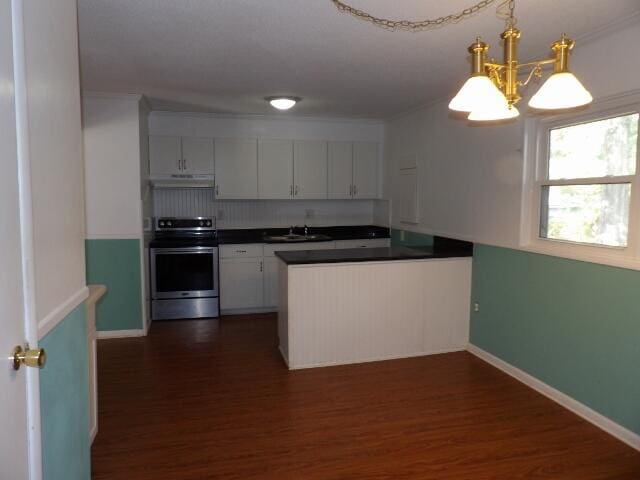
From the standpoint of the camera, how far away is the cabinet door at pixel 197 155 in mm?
5273

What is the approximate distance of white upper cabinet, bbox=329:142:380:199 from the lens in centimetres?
580

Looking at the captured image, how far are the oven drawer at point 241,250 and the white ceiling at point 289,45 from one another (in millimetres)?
1636

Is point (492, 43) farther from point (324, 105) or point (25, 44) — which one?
point (25, 44)

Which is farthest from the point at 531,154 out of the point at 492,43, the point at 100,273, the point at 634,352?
the point at 100,273

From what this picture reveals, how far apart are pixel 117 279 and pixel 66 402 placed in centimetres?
307

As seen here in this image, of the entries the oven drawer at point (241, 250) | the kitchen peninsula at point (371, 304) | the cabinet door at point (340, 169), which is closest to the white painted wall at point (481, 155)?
the kitchen peninsula at point (371, 304)

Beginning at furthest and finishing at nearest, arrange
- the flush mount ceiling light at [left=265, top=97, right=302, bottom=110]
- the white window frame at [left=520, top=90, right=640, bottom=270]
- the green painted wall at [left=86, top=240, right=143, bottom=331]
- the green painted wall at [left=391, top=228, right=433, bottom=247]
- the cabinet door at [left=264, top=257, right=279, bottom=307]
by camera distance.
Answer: the cabinet door at [left=264, top=257, right=279, bottom=307], the green painted wall at [left=391, top=228, right=433, bottom=247], the green painted wall at [left=86, top=240, right=143, bottom=331], the flush mount ceiling light at [left=265, top=97, right=302, bottom=110], the white window frame at [left=520, top=90, right=640, bottom=270]

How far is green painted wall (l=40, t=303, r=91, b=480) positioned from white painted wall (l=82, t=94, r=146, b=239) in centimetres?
273

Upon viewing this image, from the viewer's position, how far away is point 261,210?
5.96 m

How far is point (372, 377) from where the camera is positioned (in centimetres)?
356

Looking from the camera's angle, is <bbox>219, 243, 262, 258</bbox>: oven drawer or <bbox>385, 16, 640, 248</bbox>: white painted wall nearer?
<bbox>385, 16, 640, 248</bbox>: white painted wall

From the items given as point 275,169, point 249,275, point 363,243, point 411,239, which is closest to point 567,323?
point 411,239

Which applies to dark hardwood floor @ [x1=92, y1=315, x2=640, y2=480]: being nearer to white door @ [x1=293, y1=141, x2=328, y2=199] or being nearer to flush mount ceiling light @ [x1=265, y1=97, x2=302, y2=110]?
flush mount ceiling light @ [x1=265, y1=97, x2=302, y2=110]

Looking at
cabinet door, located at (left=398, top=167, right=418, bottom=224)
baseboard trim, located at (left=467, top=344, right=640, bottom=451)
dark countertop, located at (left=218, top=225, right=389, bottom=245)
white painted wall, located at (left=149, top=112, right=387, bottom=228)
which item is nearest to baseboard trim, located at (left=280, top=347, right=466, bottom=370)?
baseboard trim, located at (left=467, top=344, right=640, bottom=451)
